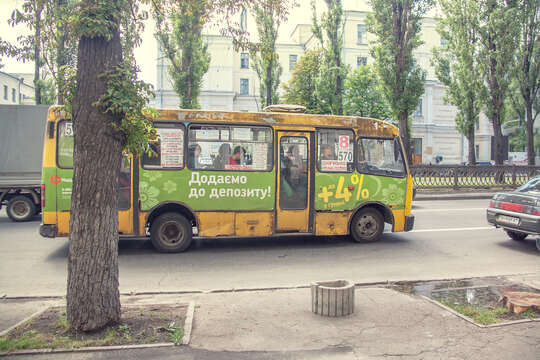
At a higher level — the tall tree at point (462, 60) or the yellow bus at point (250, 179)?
the tall tree at point (462, 60)

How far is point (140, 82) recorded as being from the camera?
458cm

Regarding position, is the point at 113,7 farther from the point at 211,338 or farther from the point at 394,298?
the point at 394,298

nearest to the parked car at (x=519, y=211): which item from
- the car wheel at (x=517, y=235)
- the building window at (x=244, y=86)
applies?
the car wheel at (x=517, y=235)

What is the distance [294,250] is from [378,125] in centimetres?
346

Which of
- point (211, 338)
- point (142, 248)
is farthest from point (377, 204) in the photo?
point (211, 338)

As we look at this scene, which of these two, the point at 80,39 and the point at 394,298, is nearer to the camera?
the point at 80,39

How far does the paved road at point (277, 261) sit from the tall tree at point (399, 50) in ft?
45.3

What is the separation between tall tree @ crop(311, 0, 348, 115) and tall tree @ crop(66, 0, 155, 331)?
25.4m

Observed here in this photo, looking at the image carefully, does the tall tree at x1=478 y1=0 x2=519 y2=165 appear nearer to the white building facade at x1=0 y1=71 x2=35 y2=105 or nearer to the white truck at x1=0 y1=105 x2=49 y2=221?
the white truck at x1=0 y1=105 x2=49 y2=221

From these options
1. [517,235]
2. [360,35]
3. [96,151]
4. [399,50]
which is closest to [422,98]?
[360,35]

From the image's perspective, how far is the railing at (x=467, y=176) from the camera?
21.7 meters

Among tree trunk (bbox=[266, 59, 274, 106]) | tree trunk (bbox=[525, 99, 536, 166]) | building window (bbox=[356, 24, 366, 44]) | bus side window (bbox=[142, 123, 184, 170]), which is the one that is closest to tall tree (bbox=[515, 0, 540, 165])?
tree trunk (bbox=[525, 99, 536, 166])

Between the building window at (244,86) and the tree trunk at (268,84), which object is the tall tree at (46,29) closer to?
the tree trunk at (268,84)

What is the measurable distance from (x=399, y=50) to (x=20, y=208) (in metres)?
19.3
